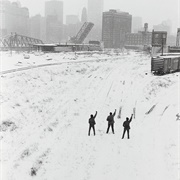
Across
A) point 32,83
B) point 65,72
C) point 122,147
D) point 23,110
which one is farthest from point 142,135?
point 65,72

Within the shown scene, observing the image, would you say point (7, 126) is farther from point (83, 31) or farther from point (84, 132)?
point (83, 31)

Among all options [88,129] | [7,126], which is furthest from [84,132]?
[7,126]

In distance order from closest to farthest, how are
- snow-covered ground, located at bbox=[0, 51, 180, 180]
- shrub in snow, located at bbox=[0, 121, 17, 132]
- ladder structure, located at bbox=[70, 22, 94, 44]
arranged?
1. snow-covered ground, located at bbox=[0, 51, 180, 180]
2. shrub in snow, located at bbox=[0, 121, 17, 132]
3. ladder structure, located at bbox=[70, 22, 94, 44]

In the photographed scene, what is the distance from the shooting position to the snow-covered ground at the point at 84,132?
→ 15.1 m

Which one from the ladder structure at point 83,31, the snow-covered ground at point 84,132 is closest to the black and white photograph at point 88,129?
the snow-covered ground at point 84,132

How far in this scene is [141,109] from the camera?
1065 inches

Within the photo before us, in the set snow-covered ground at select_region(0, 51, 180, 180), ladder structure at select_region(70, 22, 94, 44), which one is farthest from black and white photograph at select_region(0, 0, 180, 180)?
ladder structure at select_region(70, 22, 94, 44)

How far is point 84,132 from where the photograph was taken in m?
20.3

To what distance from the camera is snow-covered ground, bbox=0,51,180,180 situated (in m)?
15.1

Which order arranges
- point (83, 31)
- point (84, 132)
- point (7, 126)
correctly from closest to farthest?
point (7, 126) < point (84, 132) < point (83, 31)

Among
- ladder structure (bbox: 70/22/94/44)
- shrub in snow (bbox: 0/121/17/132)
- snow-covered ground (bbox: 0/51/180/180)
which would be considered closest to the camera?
snow-covered ground (bbox: 0/51/180/180)

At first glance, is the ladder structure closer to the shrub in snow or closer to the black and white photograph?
the black and white photograph

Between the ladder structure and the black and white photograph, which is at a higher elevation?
the ladder structure

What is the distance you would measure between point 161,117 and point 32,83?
58.5 ft
